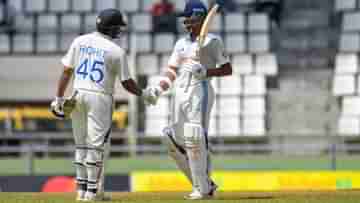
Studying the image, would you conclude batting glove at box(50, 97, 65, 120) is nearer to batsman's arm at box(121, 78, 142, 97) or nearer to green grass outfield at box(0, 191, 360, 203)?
batsman's arm at box(121, 78, 142, 97)

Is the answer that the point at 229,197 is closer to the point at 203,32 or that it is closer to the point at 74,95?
the point at 203,32

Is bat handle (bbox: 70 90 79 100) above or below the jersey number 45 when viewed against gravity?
below

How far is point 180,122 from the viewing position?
464 inches

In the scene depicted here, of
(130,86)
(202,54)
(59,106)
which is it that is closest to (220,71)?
(202,54)

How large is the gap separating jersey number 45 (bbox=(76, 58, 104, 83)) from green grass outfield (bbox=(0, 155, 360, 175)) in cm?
→ 895

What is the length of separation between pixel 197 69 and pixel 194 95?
270 millimetres

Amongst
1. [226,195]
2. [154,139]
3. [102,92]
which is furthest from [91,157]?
[154,139]

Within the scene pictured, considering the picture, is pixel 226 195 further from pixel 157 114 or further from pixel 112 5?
pixel 112 5

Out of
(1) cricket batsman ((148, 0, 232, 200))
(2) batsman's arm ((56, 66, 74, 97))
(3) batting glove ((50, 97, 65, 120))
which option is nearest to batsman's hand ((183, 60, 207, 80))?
(1) cricket batsman ((148, 0, 232, 200))

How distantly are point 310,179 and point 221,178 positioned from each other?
57.6 inches

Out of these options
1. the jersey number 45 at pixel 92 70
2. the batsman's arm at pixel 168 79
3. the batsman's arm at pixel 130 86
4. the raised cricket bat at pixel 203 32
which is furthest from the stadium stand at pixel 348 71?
the jersey number 45 at pixel 92 70

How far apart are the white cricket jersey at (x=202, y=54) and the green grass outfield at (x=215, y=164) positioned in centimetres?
830

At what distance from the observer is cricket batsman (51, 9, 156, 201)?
1111 cm

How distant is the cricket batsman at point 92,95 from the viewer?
1111cm
